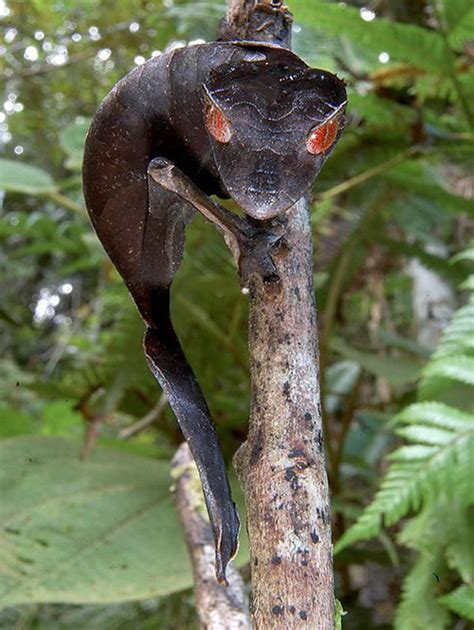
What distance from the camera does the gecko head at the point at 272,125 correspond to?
1.86 ft

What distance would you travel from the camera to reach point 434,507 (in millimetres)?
1132

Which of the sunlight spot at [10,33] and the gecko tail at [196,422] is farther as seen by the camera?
the sunlight spot at [10,33]

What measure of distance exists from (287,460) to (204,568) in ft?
1.11

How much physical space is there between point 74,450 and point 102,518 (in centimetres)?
27

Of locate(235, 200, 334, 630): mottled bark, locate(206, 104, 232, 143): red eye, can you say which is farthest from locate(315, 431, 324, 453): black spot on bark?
locate(206, 104, 232, 143): red eye

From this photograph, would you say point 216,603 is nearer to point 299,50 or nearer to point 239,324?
point 239,324

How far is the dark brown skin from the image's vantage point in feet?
A: 1.86

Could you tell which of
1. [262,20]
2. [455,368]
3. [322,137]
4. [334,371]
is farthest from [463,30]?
[334,371]

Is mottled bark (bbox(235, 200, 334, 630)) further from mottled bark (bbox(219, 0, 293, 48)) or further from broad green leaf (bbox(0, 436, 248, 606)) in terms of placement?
broad green leaf (bbox(0, 436, 248, 606))

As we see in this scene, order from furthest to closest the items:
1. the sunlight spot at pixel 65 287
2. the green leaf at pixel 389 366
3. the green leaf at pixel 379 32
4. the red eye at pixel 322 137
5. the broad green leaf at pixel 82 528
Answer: the sunlight spot at pixel 65 287
the green leaf at pixel 389 366
the green leaf at pixel 379 32
the broad green leaf at pixel 82 528
the red eye at pixel 322 137

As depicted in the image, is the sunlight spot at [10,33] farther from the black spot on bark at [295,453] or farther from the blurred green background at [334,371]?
the black spot on bark at [295,453]

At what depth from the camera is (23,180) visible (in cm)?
169

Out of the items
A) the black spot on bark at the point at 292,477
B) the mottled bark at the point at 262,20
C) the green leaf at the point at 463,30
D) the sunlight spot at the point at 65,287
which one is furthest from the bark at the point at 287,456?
the sunlight spot at the point at 65,287

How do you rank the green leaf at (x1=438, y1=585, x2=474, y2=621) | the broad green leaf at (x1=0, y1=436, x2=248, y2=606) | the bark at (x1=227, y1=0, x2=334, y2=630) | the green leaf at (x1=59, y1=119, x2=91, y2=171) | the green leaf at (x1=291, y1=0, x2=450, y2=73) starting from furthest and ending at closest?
the green leaf at (x1=59, y1=119, x2=91, y2=171), the green leaf at (x1=291, y1=0, x2=450, y2=73), the broad green leaf at (x1=0, y1=436, x2=248, y2=606), the green leaf at (x1=438, y1=585, x2=474, y2=621), the bark at (x1=227, y1=0, x2=334, y2=630)
